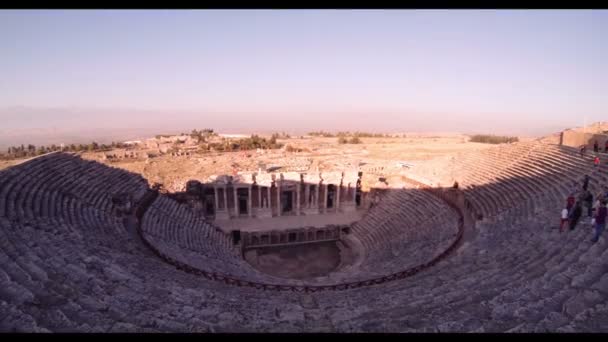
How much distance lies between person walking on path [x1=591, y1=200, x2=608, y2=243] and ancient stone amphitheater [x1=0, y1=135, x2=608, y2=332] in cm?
34

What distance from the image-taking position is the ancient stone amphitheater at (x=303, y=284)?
24.3ft

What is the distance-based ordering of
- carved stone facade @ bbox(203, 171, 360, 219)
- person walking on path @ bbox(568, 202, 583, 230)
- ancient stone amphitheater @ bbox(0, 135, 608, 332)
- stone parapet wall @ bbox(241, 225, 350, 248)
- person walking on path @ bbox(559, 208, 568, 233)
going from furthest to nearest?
carved stone facade @ bbox(203, 171, 360, 219)
stone parapet wall @ bbox(241, 225, 350, 248)
person walking on path @ bbox(559, 208, 568, 233)
person walking on path @ bbox(568, 202, 583, 230)
ancient stone amphitheater @ bbox(0, 135, 608, 332)

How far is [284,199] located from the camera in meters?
31.1

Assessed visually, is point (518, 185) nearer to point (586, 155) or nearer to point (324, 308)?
point (586, 155)

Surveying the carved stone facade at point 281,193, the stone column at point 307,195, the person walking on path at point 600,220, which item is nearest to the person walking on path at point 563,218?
the person walking on path at point 600,220

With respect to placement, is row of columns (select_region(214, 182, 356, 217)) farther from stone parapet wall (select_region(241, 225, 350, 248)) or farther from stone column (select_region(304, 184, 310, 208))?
stone parapet wall (select_region(241, 225, 350, 248))

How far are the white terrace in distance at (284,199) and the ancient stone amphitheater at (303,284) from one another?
557 centimetres

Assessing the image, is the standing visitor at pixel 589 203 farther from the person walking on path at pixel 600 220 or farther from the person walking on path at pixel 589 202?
the person walking on path at pixel 600 220

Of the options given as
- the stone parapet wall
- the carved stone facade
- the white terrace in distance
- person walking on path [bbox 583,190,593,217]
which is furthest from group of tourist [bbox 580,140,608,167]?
the carved stone facade

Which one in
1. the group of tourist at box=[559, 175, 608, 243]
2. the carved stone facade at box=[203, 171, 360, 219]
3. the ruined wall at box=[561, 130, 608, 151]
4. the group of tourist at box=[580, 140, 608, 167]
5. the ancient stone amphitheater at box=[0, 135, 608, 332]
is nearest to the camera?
the ancient stone amphitheater at box=[0, 135, 608, 332]

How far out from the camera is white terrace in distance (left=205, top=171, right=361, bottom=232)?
28312 millimetres

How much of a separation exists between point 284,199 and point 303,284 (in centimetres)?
1680

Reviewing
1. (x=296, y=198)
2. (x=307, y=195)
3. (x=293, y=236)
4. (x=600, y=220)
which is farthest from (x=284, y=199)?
(x=600, y=220)

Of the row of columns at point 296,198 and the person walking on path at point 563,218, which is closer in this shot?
the person walking on path at point 563,218
